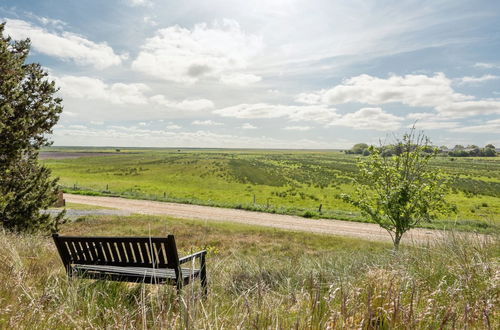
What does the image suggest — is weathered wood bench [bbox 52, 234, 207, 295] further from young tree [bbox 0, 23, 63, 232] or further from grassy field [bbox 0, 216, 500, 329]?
young tree [bbox 0, 23, 63, 232]

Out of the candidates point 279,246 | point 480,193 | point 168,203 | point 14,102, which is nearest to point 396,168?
point 279,246

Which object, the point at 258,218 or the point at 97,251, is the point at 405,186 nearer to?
the point at 97,251

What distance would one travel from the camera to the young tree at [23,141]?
8.21m

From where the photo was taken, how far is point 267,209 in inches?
1148

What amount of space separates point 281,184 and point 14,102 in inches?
1892

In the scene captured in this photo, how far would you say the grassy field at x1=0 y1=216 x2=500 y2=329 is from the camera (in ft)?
7.46

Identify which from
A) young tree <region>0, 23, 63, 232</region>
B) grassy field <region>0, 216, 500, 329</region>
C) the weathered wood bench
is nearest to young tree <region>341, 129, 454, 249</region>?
grassy field <region>0, 216, 500, 329</region>

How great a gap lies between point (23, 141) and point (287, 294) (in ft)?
28.8

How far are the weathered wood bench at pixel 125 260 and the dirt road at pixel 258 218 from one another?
17.2 meters

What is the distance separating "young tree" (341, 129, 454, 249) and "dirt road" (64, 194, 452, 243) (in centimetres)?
722

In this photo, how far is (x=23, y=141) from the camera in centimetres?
862

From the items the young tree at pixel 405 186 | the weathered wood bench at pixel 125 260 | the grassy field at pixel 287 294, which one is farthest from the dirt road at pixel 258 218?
the weathered wood bench at pixel 125 260

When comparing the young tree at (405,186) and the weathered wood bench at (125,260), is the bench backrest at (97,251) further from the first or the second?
the young tree at (405,186)

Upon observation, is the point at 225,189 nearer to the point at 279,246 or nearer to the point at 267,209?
the point at 267,209
